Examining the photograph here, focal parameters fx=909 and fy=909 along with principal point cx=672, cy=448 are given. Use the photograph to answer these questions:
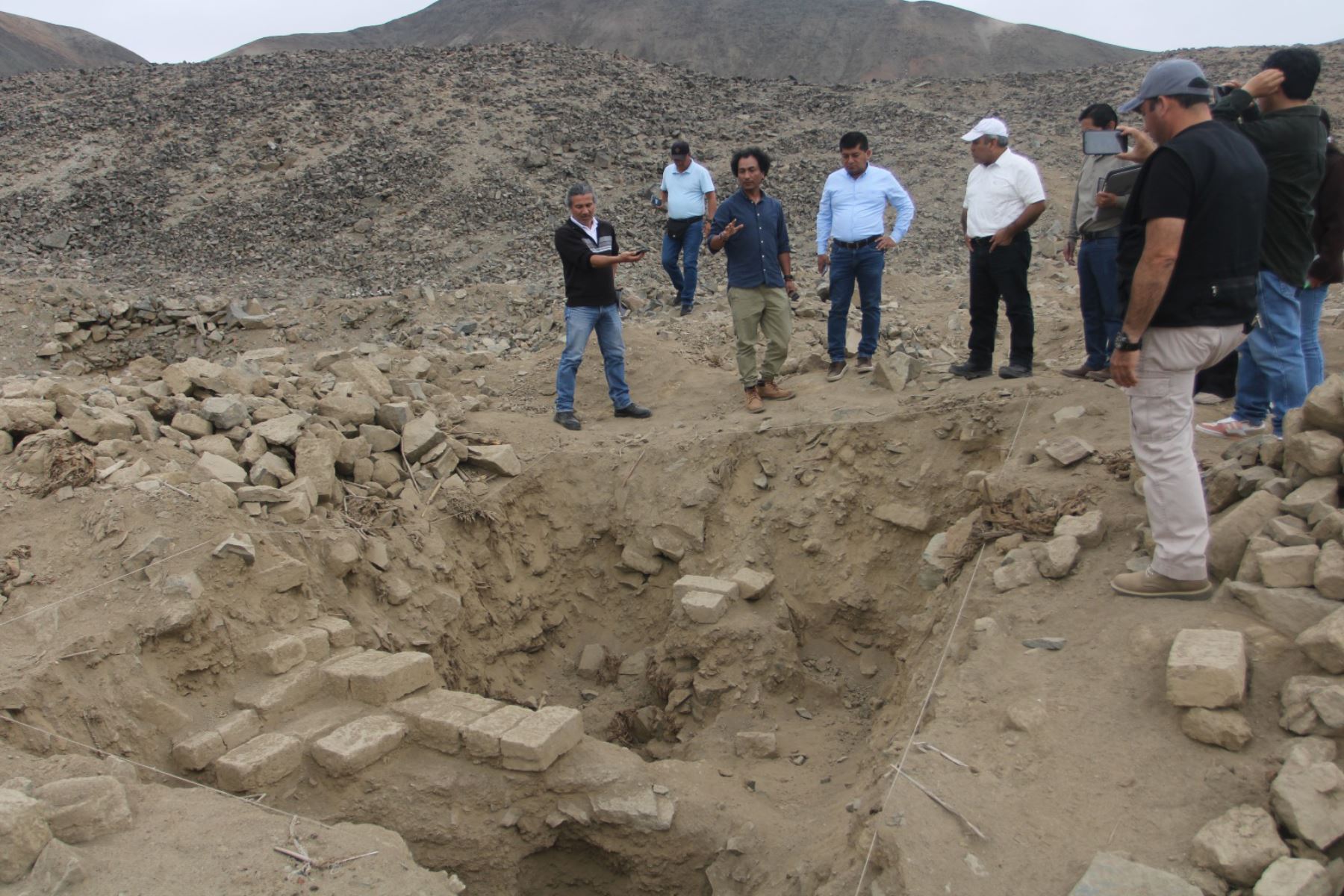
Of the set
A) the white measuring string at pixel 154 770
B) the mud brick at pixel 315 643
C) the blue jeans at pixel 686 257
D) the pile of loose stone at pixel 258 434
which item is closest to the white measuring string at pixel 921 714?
the white measuring string at pixel 154 770

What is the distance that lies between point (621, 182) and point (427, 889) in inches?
475

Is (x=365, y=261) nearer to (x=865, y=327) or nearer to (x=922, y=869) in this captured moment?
(x=865, y=327)

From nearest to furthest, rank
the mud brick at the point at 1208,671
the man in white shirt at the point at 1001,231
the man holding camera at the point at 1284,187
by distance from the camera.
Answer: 1. the mud brick at the point at 1208,671
2. the man holding camera at the point at 1284,187
3. the man in white shirt at the point at 1001,231

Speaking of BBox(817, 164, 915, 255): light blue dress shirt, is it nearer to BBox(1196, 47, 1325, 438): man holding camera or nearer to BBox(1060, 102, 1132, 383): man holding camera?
BBox(1060, 102, 1132, 383): man holding camera

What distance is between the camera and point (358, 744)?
3.74 meters

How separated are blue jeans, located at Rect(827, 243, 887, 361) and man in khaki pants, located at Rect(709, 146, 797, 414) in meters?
0.35

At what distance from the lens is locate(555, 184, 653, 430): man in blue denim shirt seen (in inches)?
245

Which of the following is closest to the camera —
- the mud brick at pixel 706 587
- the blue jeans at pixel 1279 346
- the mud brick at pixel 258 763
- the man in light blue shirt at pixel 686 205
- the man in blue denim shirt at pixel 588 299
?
the mud brick at pixel 258 763

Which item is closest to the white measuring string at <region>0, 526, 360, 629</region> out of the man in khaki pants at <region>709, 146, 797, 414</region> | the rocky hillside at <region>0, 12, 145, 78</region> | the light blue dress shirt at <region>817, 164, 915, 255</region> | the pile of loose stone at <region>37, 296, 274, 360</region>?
the man in khaki pants at <region>709, 146, 797, 414</region>

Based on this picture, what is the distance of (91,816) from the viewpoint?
2912mm

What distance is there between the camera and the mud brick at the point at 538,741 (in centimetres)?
381

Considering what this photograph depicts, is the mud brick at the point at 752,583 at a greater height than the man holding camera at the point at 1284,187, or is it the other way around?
the man holding camera at the point at 1284,187

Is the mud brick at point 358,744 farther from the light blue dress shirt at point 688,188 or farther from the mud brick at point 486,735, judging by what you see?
the light blue dress shirt at point 688,188

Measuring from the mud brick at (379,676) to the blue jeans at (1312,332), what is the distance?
14.5 feet
